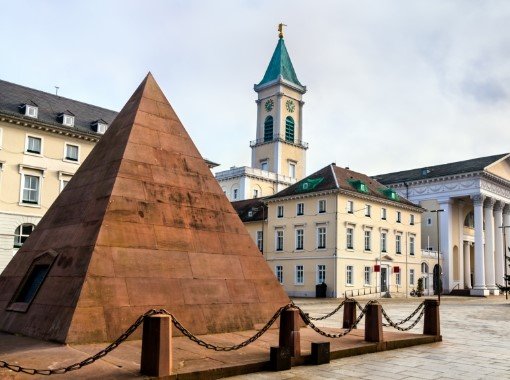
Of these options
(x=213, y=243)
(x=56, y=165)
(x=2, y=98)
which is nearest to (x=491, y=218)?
(x=56, y=165)

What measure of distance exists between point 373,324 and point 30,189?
3027cm

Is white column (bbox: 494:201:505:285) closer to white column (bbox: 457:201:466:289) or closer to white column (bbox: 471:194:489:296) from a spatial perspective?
white column (bbox: 457:201:466:289)

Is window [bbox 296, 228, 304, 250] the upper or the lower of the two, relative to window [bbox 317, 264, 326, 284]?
upper

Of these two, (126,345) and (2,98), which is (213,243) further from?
(2,98)

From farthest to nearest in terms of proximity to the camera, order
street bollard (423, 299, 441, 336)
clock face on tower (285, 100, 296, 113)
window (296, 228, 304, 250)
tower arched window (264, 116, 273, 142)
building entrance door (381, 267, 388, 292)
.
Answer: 1. clock face on tower (285, 100, 296, 113)
2. tower arched window (264, 116, 273, 142)
3. building entrance door (381, 267, 388, 292)
4. window (296, 228, 304, 250)
5. street bollard (423, 299, 441, 336)

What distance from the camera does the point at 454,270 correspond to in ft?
193

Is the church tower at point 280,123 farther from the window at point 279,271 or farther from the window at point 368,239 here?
the window at point 368,239

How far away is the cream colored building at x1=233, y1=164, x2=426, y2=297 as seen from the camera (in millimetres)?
40688

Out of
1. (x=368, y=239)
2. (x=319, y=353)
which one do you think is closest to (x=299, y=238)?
(x=368, y=239)

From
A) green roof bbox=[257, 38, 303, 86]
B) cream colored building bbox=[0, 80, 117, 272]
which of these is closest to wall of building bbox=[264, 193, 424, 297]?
cream colored building bbox=[0, 80, 117, 272]

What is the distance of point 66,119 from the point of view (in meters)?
37.3

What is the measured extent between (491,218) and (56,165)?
47.0 meters

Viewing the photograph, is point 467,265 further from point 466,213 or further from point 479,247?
point 466,213

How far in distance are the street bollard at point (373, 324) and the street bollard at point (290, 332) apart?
264 centimetres
